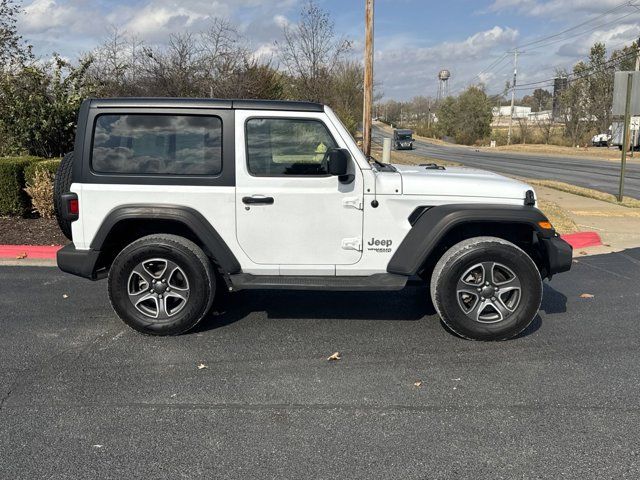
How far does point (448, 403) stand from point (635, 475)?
1055 mm

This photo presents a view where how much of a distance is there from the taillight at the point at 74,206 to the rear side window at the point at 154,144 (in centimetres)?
30

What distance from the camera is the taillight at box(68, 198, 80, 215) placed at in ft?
14.4

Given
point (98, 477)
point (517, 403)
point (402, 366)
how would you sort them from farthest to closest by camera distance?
point (402, 366) < point (517, 403) < point (98, 477)

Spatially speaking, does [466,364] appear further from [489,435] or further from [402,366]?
A: [489,435]

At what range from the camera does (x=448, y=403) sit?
339cm

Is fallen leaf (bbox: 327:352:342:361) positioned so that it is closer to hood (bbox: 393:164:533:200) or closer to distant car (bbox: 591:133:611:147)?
hood (bbox: 393:164:533:200)

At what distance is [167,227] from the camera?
4.60 metres

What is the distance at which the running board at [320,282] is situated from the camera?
14.2 feet

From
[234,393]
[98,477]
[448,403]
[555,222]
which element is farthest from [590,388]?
[555,222]

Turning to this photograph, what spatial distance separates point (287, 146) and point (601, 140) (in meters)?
57.9

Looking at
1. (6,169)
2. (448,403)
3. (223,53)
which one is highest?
(223,53)

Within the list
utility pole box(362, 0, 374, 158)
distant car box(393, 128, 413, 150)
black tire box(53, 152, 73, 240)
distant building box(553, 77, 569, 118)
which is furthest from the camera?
distant building box(553, 77, 569, 118)

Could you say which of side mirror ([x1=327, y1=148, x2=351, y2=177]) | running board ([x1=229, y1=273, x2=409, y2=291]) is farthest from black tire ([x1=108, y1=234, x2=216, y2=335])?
side mirror ([x1=327, y1=148, x2=351, y2=177])

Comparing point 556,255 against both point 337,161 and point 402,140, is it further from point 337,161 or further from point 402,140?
point 402,140
